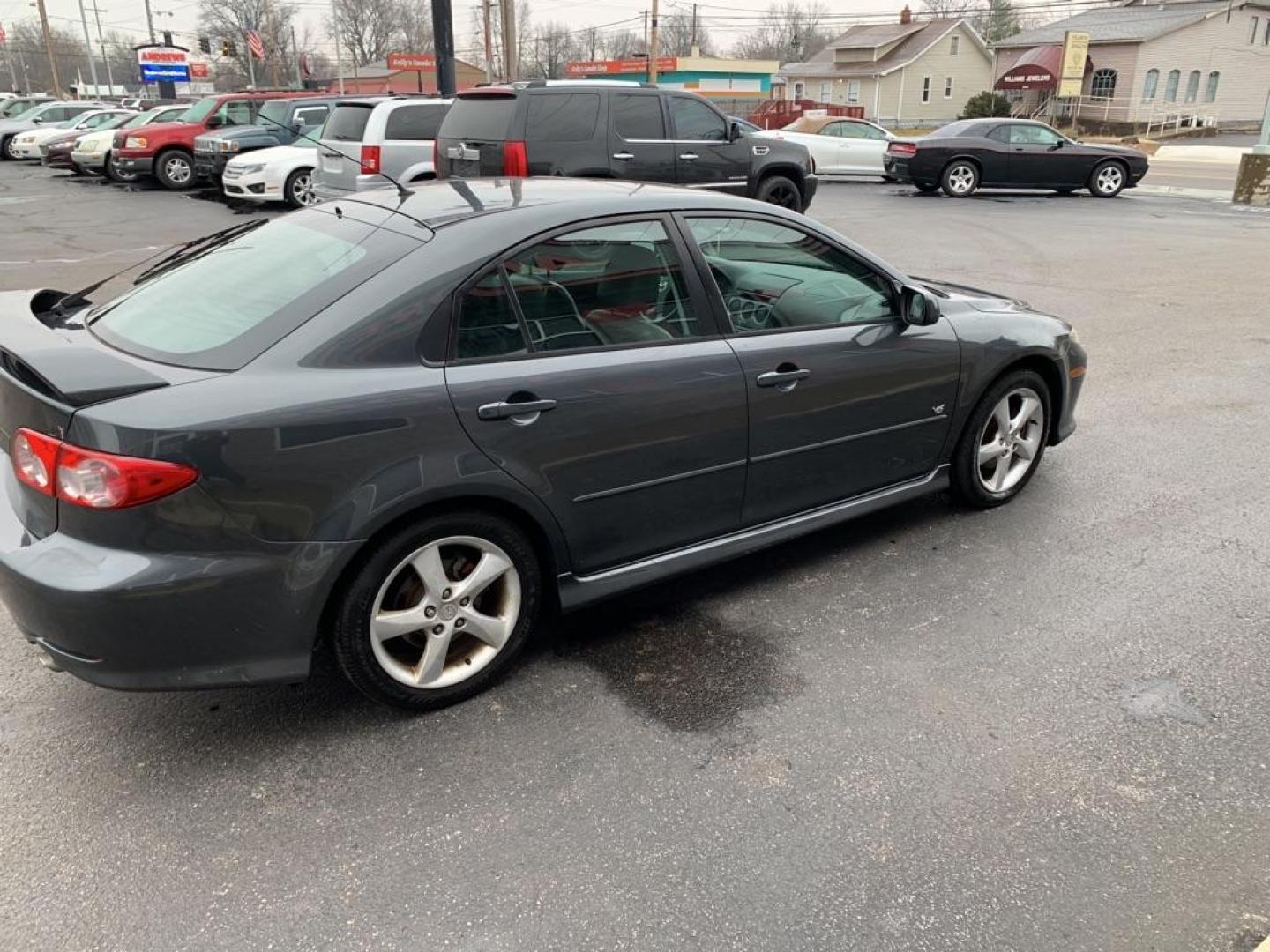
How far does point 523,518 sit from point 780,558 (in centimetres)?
149

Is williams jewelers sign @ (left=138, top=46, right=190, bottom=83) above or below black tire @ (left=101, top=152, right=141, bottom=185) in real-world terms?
above

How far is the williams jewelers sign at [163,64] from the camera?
200ft

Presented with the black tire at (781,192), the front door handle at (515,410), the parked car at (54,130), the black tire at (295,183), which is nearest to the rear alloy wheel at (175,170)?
the black tire at (295,183)

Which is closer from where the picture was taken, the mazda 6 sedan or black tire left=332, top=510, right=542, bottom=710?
the mazda 6 sedan

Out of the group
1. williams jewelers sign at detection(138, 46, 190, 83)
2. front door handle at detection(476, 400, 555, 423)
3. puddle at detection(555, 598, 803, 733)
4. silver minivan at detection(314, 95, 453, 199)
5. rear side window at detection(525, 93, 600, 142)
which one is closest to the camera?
front door handle at detection(476, 400, 555, 423)

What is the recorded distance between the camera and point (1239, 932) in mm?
2330

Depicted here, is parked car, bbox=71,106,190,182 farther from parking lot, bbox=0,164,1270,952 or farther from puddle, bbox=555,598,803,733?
parking lot, bbox=0,164,1270,952

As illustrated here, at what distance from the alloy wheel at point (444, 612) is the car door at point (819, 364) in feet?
3.49

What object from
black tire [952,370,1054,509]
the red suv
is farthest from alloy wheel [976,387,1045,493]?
the red suv

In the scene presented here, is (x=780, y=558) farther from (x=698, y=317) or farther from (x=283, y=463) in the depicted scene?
(x=283, y=463)

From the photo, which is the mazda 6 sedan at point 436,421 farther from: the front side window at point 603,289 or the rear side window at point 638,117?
the rear side window at point 638,117

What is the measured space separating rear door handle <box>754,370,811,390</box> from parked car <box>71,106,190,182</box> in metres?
20.6

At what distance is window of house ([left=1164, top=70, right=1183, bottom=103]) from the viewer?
45375 millimetres

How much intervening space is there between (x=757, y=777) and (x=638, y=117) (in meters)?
10.1
